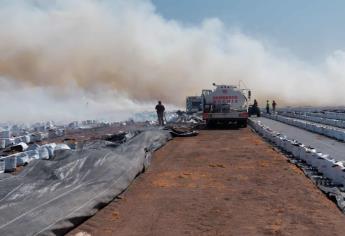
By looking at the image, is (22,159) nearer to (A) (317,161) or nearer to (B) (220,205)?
Answer: (B) (220,205)

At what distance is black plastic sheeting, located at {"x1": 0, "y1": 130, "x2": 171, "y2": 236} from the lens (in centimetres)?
604

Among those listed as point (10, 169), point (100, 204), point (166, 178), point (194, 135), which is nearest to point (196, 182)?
point (166, 178)

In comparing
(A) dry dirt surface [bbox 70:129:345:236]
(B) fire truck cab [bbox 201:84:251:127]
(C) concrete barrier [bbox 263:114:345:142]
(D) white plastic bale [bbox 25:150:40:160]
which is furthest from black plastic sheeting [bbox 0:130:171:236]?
(B) fire truck cab [bbox 201:84:251:127]

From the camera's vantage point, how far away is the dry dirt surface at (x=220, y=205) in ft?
21.2

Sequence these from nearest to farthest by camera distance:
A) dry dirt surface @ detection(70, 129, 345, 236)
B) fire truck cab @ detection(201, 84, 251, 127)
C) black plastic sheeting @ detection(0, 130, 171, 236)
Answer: black plastic sheeting @ detection(0, 130, 171, 236) → dry dirt surface @ detection(70, 129, 345, 236) → fire truck cab @ detection(201, 84, 251, 127)

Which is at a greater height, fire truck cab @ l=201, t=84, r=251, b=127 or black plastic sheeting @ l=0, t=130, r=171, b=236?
fire truck cab @ l=201, t=84, r=251, b=127

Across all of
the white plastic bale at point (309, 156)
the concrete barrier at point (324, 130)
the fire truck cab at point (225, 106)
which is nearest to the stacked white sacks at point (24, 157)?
the white plastic bale at point (309, 156)

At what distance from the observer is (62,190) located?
7.55 meters

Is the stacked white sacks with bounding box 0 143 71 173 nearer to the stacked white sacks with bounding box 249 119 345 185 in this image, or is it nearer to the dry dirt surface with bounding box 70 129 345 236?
the dry dirt surface with bounding box 70 129 345 236

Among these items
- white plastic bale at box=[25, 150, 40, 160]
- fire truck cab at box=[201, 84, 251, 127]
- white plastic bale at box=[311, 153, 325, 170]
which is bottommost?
white plastic bale at box=[311, 153, 325, 170]

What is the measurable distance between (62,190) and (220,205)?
2756 mm

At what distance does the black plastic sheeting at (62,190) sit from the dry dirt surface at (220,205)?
243 millimetres

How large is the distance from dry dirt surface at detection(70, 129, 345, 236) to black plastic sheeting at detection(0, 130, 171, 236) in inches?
9.6

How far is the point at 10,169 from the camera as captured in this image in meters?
12.2
